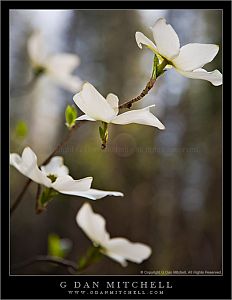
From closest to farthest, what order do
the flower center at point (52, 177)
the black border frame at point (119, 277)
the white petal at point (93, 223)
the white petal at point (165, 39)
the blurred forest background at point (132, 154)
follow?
the white petal at point (165, 39) < the flower center at point (52, 177) < the white petal at point (93, 223) < the black border frame at point (119, 277) < the blurred forest background at point (132, 154)

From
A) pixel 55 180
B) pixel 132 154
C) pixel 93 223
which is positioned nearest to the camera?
pixel 55 180

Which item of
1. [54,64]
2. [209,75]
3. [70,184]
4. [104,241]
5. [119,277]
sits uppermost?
[54,64]

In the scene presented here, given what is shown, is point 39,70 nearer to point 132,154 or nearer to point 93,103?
point 93,103

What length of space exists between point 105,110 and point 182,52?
101 millimetres

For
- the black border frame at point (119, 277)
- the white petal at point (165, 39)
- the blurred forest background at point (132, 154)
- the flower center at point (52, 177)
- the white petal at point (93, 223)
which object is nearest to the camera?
the white petal at point (165, 39)

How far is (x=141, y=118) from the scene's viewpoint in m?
0.48

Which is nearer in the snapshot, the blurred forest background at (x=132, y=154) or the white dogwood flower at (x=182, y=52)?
the white dogwood flower at (x=182, y=52)

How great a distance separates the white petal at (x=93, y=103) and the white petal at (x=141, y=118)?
1 cm

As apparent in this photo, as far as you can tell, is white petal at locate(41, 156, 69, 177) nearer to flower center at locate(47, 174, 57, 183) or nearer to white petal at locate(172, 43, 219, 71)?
flower center at locate(47, 174, 57, 183)

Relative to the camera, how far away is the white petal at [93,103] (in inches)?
18.7

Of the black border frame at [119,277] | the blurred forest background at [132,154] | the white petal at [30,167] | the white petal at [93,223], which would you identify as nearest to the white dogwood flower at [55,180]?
the white petal at [30,167]

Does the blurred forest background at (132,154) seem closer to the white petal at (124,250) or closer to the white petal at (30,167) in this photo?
the white petal at (124,250)

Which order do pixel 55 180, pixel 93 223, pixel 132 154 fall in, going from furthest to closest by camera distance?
1. pixel 132 154
2. pixel 93 223
3. pixel 55 180

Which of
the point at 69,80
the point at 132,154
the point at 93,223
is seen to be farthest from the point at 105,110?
the point at 132,154
